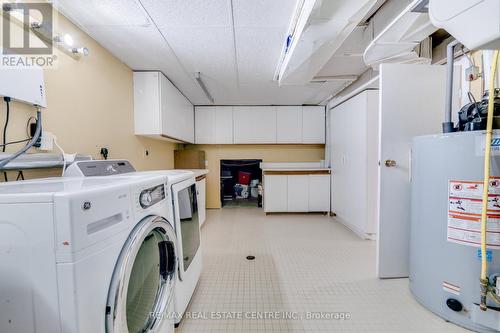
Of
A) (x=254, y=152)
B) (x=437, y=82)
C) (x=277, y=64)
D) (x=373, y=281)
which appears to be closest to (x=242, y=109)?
(x=254, y=152)

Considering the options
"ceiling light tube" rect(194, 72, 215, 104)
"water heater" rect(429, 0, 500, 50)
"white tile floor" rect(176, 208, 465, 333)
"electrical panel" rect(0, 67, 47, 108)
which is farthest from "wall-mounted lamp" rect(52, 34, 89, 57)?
"water heater" rect(429, 0, 500, 50)

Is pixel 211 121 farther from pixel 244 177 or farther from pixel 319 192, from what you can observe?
pixel 319 192

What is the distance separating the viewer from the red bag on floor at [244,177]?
483 cm

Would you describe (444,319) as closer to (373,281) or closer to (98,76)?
(373,281)

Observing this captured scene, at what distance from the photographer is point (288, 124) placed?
4.26 meters

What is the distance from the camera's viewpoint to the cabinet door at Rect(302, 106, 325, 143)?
4246 millimetres

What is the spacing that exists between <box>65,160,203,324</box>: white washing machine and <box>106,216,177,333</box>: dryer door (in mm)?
121

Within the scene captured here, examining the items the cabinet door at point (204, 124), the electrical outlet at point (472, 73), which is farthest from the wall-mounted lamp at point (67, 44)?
the electrical outlet at point (472, 73)

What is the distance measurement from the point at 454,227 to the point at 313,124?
3.18 meters

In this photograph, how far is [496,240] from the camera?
122 cm

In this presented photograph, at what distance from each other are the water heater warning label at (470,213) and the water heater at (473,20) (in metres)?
0.80

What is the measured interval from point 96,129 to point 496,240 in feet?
9.65

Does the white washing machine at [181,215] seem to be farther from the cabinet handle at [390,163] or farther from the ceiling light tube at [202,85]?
the cabinet handle at [390,163]

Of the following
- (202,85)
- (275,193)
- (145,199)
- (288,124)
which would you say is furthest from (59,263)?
(288,124)
